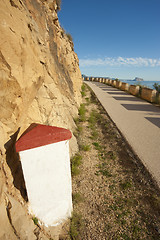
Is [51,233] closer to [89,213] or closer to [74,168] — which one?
[89,213]

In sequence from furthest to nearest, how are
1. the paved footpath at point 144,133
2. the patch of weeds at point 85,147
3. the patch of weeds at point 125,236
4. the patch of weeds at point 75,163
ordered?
the patch of weeds at point 85,147 → the paved footpath at point 144,133 → the patch of weeds at point 75,163 → the patch of weeds at point 125,236

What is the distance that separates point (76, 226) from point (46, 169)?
1460 millimetres

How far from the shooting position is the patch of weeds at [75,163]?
386 centimetres

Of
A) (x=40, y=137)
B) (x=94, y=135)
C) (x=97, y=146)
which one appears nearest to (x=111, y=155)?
(x=97, y=146)

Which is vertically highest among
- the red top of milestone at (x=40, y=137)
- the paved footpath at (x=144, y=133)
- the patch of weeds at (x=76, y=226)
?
the red top of milestone at (x=40, y=137)

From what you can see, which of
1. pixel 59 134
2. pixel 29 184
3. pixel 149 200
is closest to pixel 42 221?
pixel 29 184

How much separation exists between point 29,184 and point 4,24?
97.1 inches

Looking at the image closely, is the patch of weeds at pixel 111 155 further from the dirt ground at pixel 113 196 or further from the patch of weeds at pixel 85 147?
the patch of weeds at pixel 85 147

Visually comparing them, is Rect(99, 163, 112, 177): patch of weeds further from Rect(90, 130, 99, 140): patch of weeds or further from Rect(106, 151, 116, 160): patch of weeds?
Rect(90, 130, 99, 140): patch of weeds

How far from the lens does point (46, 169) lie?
209 cm

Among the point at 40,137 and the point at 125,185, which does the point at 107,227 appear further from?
the point at 40,137

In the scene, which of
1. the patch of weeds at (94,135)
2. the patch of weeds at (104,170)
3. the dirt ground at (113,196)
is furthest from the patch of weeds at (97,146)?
the patch of weeds at (104,170)

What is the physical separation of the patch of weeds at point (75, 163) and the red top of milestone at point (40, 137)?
6.97 ft

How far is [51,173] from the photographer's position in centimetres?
216
